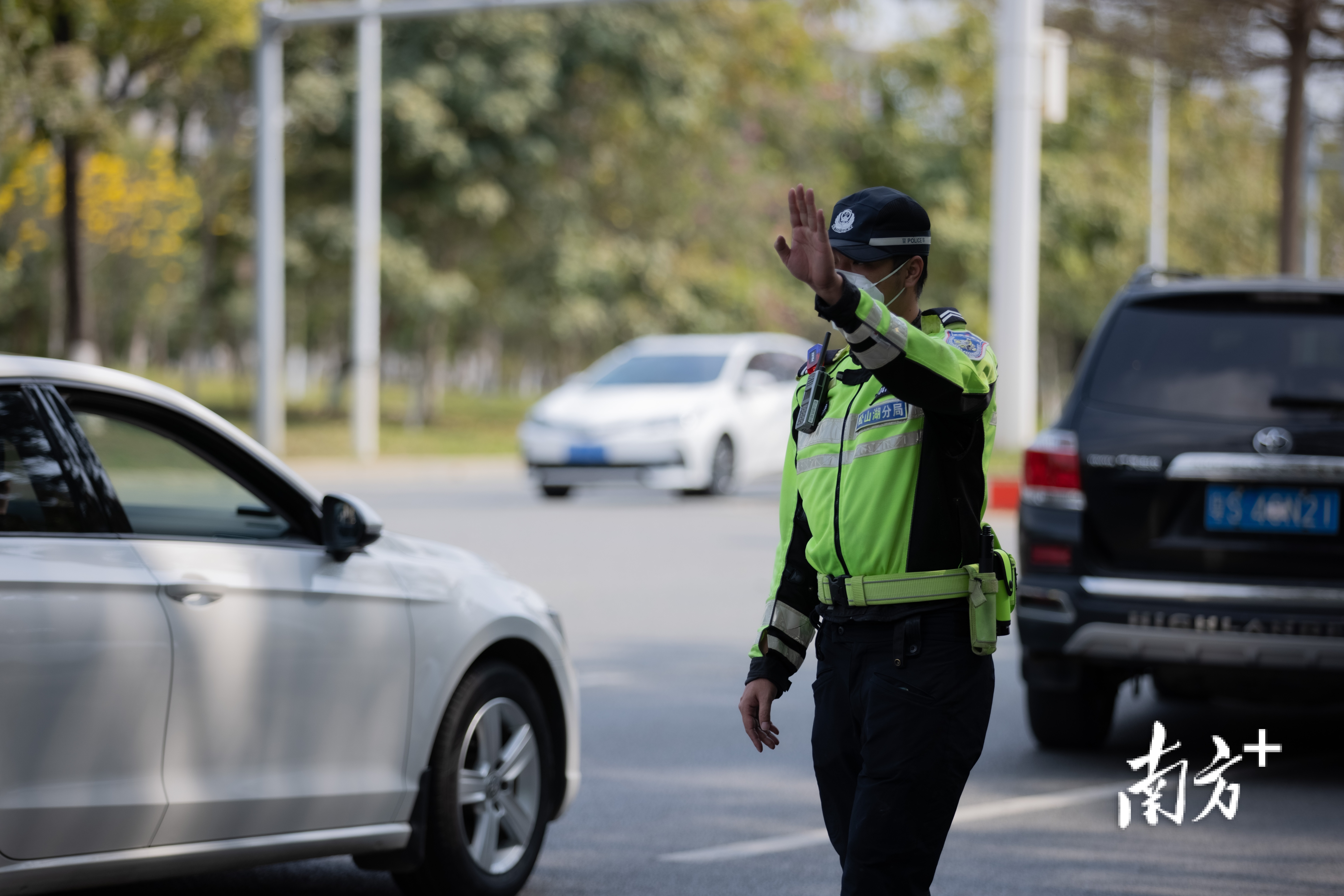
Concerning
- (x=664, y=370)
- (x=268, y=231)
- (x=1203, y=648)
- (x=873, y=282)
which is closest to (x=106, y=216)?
(x=268, y=231)

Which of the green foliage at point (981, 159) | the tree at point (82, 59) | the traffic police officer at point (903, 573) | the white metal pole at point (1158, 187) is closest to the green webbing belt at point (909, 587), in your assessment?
the traffic police officer at point (903, 573)

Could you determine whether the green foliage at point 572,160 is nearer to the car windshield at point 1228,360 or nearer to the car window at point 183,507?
the car windshield at point 1228,360

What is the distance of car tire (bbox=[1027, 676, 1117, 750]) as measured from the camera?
6.90 metres

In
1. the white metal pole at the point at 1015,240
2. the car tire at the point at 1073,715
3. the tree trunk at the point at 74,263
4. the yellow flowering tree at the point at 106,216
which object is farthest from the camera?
the yellow flowering tree at the point at 106,216

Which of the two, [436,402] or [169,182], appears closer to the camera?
[169,182]

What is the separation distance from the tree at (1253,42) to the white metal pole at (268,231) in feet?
32.2

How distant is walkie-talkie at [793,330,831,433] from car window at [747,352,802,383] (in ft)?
55.6

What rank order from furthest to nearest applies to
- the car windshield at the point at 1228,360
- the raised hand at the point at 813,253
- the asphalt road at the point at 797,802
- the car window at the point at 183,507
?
the car windshield at the point at 1228,360 → the asphalt road at the point at 797,802 → the car window at the point at 183,507 → the raised hand at the point at 813,253

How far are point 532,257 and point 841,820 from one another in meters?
33.4

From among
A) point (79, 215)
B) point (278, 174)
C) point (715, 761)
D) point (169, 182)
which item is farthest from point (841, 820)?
point (169, 182)

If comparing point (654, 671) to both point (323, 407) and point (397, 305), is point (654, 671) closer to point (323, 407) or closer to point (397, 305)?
point (397, 305)

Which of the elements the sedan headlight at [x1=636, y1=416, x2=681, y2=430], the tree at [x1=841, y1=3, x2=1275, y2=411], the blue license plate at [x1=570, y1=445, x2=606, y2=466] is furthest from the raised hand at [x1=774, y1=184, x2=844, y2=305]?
the tree at [x1=841, y1=3, x2=1275, y2=411]

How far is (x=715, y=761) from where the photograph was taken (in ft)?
22.6

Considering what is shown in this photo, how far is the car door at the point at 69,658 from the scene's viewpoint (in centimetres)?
372
